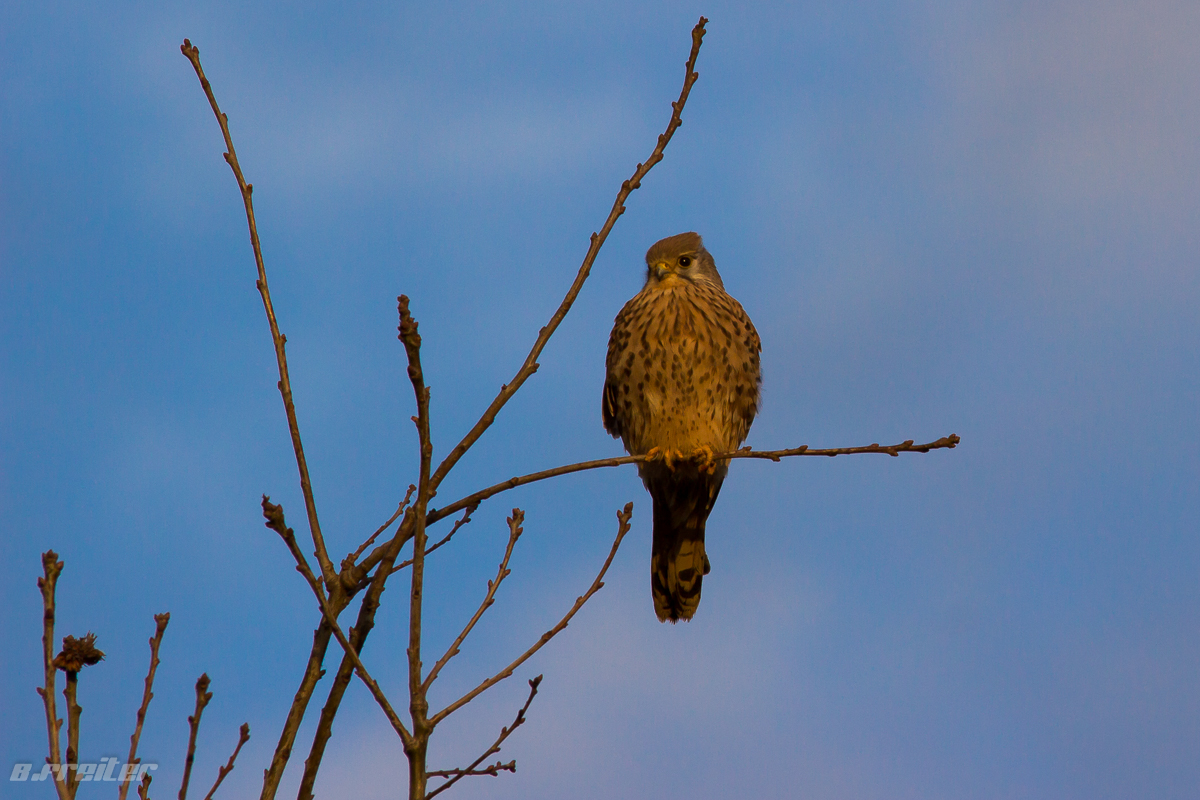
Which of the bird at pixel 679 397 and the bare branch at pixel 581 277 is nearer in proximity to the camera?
the bare branch at pixel 581 277

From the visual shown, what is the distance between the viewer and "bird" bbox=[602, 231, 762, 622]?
488 centimetres

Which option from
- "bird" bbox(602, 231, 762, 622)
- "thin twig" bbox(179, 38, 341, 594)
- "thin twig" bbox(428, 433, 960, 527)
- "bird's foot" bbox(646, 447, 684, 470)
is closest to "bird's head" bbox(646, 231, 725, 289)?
"bird" bbox(602, 231, 762, 622)

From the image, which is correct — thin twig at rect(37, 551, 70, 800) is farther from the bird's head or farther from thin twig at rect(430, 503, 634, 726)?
the bird's head

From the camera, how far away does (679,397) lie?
486 cm

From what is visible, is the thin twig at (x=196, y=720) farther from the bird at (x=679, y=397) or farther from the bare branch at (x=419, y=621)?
the bird at (x=679, y=397)

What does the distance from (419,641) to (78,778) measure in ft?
1.98

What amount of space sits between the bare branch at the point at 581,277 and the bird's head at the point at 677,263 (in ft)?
8.06

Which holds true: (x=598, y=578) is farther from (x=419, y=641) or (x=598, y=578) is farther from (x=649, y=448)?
(x=649, y=448)

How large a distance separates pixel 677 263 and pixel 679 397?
0.85 m

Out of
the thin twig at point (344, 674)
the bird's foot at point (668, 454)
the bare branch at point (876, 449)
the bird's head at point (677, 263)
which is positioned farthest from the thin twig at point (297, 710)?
the bird's head at point (677, 263)

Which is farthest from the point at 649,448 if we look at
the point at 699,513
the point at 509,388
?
the point at 509,388

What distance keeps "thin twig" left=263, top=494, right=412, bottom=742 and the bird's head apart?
3381 mm

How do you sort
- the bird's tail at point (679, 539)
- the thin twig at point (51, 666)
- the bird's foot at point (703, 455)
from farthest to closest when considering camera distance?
Answer: the bird's tail at point (679, 539)
the bird's foot at point (703, 455)
the thin twig at point (51, 666)

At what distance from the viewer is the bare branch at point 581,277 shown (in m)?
2.21
